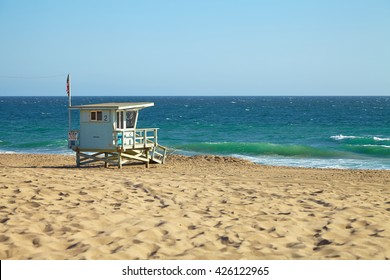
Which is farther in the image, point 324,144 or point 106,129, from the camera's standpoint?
point 324,144

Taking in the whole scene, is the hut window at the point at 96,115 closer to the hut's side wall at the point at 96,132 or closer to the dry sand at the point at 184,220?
the hut's side wall at the point at 96,132

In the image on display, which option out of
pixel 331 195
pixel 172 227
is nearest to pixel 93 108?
pixel 331 195

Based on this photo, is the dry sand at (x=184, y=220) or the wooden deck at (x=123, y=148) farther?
the wooden deck at (x=123, y=148)

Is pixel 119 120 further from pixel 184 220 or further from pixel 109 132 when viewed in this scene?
pixel 184 220

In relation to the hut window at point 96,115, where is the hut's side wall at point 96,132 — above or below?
below

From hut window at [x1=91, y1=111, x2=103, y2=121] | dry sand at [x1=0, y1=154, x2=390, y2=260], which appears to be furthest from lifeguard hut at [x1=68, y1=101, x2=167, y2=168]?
dry sand at [x1=0, y1=154, x2=390, y2=260]

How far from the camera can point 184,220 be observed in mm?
9188

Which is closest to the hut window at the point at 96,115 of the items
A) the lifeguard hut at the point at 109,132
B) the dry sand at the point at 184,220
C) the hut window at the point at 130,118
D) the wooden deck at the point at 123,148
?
the lifeguard hut at the point at 109,132

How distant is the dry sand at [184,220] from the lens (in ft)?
24.7

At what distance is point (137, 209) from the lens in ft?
33.1

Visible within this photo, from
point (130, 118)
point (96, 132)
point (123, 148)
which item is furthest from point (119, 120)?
point (123, 148)

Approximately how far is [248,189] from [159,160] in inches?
466
